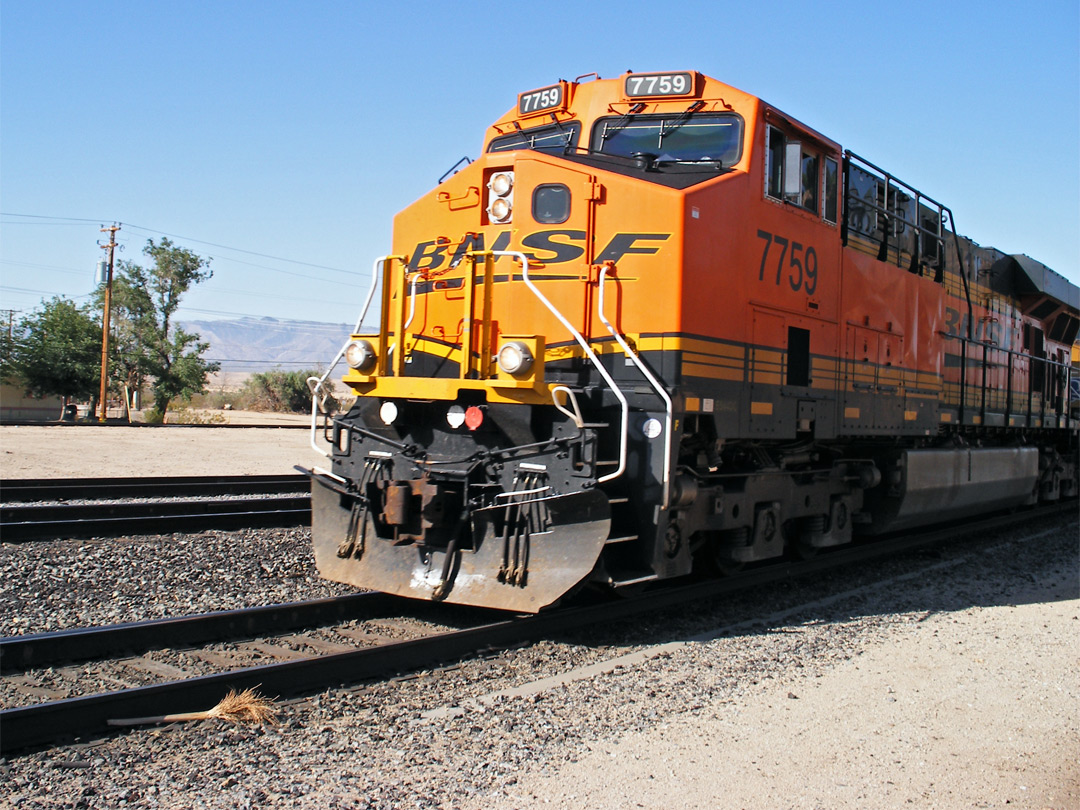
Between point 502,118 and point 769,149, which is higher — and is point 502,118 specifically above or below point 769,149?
above

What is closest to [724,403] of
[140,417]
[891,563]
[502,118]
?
[502,118]

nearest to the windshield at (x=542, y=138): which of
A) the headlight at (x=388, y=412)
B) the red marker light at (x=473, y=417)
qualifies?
the red marker light at (x=473, y=417)

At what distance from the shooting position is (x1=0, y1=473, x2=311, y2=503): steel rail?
11.0 m

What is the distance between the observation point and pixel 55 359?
4225 cm

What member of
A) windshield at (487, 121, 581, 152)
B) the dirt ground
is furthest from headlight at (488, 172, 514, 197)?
the dirt ground

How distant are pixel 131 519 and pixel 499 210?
4.48 metres

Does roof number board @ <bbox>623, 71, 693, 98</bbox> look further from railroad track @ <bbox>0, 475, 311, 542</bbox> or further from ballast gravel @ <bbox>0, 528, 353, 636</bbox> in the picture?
railroad track @ <bbox>0, 475, 311, 542</bbox>

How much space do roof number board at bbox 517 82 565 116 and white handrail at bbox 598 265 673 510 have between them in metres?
1.87

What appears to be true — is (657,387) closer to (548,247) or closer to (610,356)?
(610,356)

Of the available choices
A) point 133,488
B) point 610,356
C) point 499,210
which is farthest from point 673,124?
point 133,488

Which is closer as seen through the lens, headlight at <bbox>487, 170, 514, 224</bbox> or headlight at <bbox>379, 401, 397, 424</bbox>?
headlight at <bbox>379, 401, 397, 424</bbox>

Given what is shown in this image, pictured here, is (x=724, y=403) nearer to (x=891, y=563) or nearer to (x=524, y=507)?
(x=524, y=507)

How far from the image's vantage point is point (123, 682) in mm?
4547

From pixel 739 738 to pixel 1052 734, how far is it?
5.52 ft
